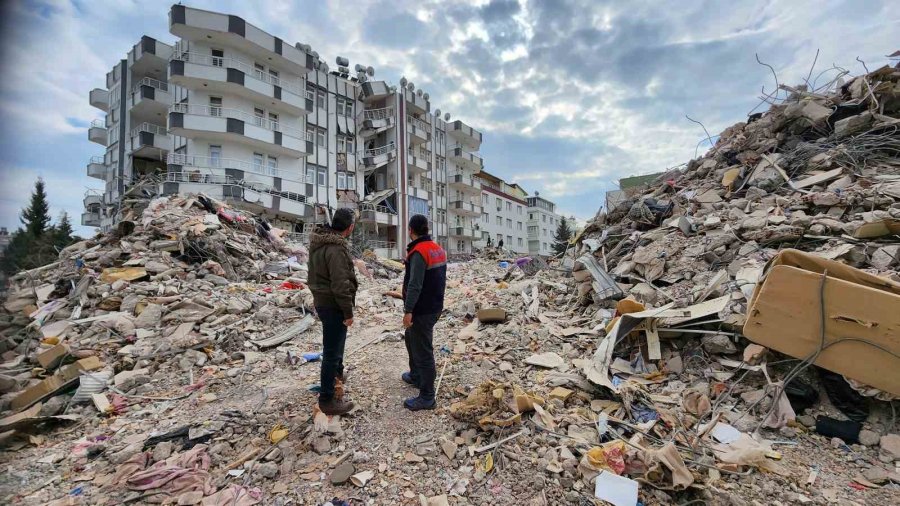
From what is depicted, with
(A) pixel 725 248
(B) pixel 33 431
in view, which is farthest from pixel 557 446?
(B) pixel 33 431

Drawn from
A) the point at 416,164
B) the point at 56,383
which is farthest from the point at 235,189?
the point at 56,383

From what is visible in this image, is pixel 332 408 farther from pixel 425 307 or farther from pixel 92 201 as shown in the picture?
pixel 92 201

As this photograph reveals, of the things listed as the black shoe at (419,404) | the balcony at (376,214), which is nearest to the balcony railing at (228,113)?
the balcony at (376,214)

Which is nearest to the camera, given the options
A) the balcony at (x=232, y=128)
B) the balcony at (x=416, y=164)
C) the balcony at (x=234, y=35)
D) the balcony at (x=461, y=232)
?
the balcony at (x=234, y=35)

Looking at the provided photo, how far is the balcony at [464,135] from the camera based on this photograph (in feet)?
125

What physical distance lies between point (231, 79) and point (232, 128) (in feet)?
8.96

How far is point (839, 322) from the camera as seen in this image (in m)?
3.10

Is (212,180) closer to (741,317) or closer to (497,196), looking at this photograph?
(741,317)

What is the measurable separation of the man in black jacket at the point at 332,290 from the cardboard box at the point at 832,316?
3.77 m

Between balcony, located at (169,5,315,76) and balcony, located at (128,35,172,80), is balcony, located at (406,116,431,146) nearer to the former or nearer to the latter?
balcony, located at (169,5,315,76)

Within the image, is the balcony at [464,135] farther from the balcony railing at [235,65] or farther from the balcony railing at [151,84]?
the balcony railing at [151,84]

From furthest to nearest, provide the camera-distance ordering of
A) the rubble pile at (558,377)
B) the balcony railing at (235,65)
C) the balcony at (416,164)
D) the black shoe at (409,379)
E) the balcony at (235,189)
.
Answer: the balcony at (416,164), the balcony railing at (235,65), the balcony at (235,189), the black shoe at (409,379), the rubble pile at (558,377)

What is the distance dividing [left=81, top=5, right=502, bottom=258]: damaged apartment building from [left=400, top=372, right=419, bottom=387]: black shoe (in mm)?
15717

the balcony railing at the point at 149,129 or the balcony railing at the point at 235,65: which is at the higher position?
the balcony railing at the point at 235,65
